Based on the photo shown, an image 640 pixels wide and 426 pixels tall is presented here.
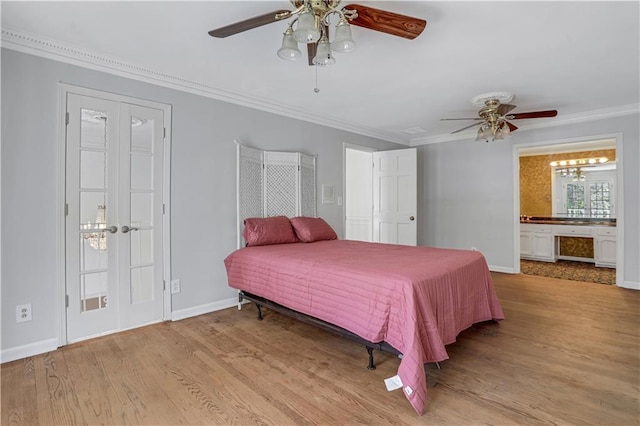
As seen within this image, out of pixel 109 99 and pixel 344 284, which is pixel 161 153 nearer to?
pixel 109 99

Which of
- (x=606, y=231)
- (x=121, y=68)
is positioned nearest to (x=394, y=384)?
(x=121, y=68)

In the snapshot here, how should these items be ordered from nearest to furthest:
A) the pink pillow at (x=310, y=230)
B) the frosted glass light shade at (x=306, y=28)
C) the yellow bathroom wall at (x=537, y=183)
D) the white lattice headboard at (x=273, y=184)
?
the frosted glass light shade at (x=306, y=28), the white lattice headboard at (x=273, y=184), the pink pillow at (x=310, y=230), the yellow bathroom wall at (x=537, y=183)

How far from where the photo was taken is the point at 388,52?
2.71 m

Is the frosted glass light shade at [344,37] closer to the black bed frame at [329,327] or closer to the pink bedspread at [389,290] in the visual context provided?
the pink bedspread at [389,290]

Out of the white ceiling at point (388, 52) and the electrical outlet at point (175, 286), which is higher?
the white ceiling at point (388, 52)

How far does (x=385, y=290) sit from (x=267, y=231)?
6.08ft

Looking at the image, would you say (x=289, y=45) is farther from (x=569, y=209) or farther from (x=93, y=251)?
(x=569, y=209)

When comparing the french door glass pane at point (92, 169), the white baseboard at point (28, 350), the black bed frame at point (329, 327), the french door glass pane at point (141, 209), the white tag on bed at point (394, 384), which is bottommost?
the white baseboard at point (28, 350)

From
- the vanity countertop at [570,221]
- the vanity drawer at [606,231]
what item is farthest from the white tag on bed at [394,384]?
the vanity countertop at [570,221]

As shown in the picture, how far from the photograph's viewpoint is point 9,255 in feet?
7.65

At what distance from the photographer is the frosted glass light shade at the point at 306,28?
1.66 m

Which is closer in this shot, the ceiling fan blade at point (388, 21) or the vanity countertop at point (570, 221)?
the ceiling fan blade at point (388, 21)

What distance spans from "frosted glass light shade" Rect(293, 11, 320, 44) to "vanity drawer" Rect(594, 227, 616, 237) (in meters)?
6.72

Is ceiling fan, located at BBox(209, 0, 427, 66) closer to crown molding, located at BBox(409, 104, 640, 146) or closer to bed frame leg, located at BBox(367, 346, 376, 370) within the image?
bed frame leg, located at BBox(367, 346, 376, 370)
